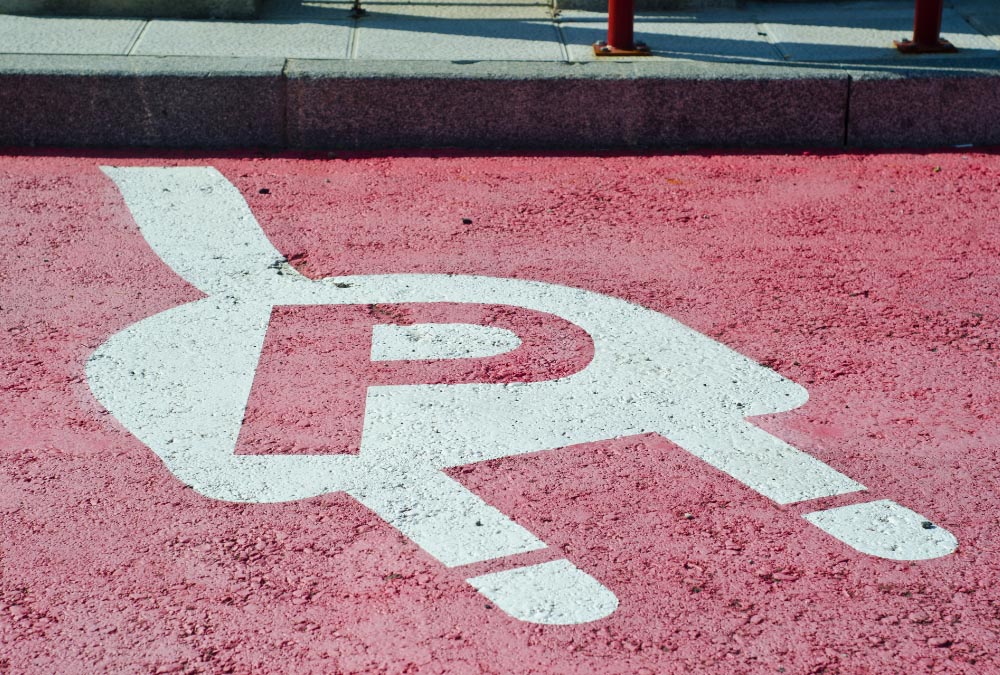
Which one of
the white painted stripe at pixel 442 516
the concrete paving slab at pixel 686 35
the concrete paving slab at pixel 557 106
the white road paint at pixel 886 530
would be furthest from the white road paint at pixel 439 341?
the concrete paving slab at pixel 686 35

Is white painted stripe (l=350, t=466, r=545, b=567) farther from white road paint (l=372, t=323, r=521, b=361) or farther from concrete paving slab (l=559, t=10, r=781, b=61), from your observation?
concrete paving slab (l=559, t=10, r=781, b=61)

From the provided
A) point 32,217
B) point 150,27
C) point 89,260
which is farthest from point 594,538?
point 150,27

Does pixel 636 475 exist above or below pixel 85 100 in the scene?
below

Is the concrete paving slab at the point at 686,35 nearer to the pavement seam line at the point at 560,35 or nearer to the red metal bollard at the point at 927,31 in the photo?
the pavement seam line at the point at 560,35

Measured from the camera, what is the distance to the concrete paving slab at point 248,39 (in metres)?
6.91

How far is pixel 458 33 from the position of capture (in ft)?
24.3

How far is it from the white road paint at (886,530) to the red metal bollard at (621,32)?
13.3 ft

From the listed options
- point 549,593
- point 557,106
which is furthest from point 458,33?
point 549,593

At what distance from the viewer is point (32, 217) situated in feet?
18.5

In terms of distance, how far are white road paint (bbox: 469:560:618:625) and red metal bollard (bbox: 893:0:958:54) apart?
4.89m

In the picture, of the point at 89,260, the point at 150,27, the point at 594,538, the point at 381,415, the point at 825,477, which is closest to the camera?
the point at 594,538

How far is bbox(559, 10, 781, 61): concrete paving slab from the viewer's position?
7.01 meters

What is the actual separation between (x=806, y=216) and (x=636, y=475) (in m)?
2.52

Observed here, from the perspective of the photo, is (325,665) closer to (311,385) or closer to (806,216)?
(311,385)
